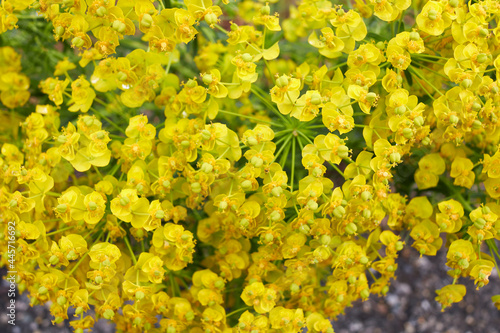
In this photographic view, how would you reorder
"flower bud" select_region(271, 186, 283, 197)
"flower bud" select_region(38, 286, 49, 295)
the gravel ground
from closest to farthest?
"flower bud" select_region(271, 186, 283, 197) < "flower bud" select_region(38, 286, 49, 295) < the gravel ground

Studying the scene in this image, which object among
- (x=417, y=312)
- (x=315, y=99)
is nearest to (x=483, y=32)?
(x=315, y=99)

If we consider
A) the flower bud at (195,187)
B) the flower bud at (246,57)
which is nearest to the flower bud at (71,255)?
the flower bud at (195,187)

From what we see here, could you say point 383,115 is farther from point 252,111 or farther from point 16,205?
point 16,205

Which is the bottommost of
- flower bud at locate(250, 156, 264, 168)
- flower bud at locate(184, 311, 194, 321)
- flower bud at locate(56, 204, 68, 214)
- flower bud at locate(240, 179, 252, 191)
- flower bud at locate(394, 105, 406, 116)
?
A: flower bud at locate(184, 311, 194, 321)

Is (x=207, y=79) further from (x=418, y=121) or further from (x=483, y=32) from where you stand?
(x=483, y=32)

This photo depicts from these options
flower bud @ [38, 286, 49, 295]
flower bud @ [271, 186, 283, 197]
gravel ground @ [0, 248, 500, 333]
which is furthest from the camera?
gravel ground @ [0, 248, 500, 333]

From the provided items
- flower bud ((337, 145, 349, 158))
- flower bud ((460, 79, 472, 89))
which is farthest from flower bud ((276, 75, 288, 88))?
flower bud ((460, 79, 472, 89))

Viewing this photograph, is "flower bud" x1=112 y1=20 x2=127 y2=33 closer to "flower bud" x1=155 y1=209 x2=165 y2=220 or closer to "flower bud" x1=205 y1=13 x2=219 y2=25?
"flower bud" x1=205 y1=13 x2=219 y2=25
